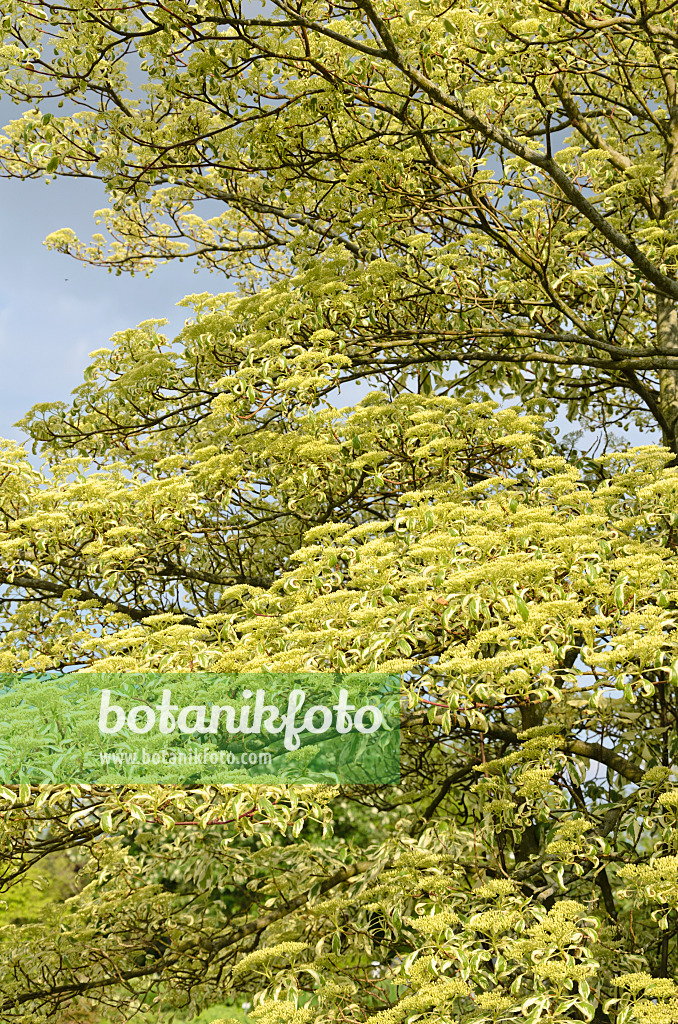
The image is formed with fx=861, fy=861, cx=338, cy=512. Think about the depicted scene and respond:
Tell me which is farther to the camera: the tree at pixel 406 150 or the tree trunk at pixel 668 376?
the tree trunk at pixel 668 376

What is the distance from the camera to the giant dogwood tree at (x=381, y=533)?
3.48 metres

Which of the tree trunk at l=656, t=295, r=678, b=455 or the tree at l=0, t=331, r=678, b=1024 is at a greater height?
the tree trunk at l=656, t=295, r=678, b=455

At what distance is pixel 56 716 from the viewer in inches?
151

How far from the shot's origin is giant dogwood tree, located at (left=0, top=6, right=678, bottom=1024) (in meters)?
3.48

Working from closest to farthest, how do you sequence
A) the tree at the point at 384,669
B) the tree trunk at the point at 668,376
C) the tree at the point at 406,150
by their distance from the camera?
the tree at the point at 384,669
the tree at the point at 406,150
the tree trunk at the point at 668,376

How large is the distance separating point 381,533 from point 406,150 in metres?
2.28

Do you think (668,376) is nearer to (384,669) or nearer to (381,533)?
(381,533)

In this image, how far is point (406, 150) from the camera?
16.6 feet

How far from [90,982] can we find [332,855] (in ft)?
6.14

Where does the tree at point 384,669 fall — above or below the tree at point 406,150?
below

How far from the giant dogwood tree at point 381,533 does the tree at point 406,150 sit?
34 mm

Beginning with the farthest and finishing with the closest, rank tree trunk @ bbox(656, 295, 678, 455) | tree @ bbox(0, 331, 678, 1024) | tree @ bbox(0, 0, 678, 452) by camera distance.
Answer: tree trunk @ bbox(656, 295, 678, 455), tree @ bbox(0, 0, 678, 452), tree @ bbox(0, 331, 678, 1024)

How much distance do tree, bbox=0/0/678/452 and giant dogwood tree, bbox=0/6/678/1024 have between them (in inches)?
1.3

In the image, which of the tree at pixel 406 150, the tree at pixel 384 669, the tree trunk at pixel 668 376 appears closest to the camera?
the tree at pixel 384 669
